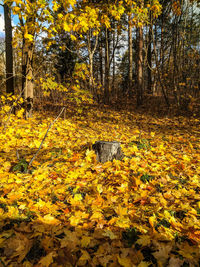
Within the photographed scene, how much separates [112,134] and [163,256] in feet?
12.9

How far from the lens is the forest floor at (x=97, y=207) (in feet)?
4.93

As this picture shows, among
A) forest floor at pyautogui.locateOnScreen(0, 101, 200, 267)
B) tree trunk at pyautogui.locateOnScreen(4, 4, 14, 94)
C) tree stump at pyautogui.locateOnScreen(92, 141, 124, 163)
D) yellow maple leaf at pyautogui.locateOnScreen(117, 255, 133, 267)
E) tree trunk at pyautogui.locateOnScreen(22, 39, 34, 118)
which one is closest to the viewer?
yellow maple leaf at pyautogui.locateOnScreen(117, 255, 133, 267)

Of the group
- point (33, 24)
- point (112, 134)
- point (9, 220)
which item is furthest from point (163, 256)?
point (33, 24)

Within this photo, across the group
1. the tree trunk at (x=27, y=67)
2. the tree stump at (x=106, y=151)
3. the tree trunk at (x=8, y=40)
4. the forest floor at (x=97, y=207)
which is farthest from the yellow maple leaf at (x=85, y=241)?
the tree trunk at (x=8, y=40)

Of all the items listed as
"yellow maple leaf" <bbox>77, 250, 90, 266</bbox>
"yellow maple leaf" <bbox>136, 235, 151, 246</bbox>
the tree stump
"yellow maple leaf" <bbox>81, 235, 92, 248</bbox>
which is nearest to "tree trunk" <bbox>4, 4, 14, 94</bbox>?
the tree stump

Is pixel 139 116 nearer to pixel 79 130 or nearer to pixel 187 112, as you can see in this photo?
pixel 187 112

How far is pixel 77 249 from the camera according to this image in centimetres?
153

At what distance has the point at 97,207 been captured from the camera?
2072mm

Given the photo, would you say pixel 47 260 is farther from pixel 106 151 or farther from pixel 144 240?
pixel 106 151

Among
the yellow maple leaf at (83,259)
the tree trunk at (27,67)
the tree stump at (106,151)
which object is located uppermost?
the tree trunk at (27,67)

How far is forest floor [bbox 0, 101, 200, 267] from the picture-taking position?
4.93 feet

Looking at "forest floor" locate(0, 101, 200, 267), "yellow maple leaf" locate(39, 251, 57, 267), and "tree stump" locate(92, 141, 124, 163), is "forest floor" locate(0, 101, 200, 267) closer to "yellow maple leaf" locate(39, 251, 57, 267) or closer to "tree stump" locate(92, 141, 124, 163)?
"yellow maple leaf" locate(39, 251, 57, 267)

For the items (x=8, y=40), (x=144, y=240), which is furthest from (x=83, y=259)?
(x=8, y=40)

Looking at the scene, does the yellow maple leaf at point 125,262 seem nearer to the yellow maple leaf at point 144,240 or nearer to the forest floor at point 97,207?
the forest floor at point 97,207
